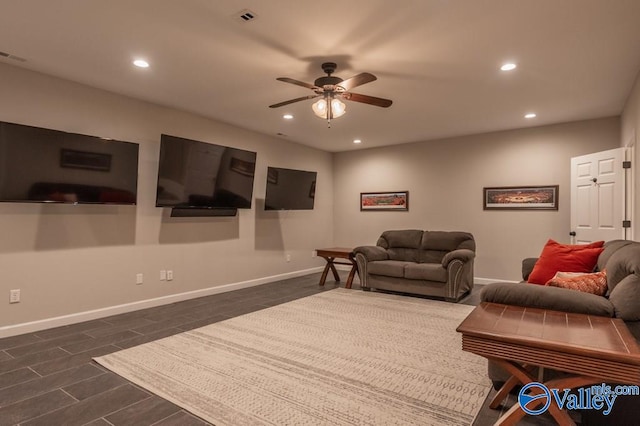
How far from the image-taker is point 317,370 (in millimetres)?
2656

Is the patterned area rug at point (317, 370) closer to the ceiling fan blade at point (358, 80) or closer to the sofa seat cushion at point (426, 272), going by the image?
the sofa seat cushion at point (426, 272)

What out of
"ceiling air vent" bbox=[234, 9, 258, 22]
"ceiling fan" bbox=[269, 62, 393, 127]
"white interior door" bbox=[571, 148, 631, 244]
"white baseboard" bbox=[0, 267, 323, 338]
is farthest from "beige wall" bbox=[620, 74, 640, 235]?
"white baseboard" bbox=[0, 267, 323, 338]

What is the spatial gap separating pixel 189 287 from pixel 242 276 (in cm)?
96

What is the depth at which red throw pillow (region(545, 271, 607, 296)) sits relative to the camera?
91.7 inches

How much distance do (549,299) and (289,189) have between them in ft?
15.2

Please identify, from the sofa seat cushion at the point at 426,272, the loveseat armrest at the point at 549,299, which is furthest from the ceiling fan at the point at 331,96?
the sofa seat cushion at the point at 426,272

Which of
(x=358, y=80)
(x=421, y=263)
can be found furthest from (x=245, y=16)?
(x=421, y=263)

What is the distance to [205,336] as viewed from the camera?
337cm

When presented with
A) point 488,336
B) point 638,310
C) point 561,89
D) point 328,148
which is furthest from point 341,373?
point 328,148

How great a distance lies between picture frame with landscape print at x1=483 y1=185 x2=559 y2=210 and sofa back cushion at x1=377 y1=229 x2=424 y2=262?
1.32 m

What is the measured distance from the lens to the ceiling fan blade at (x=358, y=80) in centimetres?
285

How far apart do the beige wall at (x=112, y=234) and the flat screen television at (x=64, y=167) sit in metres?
0.23

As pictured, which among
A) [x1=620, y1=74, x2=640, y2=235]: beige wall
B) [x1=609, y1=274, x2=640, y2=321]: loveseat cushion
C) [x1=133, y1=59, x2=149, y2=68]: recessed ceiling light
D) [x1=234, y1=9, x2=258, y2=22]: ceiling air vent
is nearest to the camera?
[x1=609, y1=274, x2=640, y2=321]: loveseat cushion

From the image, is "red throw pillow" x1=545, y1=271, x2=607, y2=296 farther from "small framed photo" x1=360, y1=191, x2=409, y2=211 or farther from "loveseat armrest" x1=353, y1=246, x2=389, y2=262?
"small framed photo" x1=360, y1=191, x2=409, y2=211
